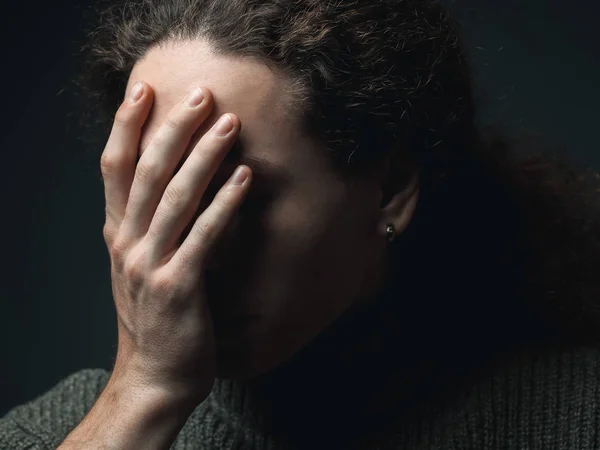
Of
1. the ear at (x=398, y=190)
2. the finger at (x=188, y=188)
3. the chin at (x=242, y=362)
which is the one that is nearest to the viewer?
the finger at (x=188, y=188)

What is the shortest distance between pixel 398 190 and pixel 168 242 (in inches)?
15.3

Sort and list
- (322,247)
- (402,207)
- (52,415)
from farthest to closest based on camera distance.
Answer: (52,415) → (402,207) → (322,247)

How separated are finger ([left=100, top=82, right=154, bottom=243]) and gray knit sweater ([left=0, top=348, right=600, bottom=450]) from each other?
0.38m

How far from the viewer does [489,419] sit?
1.57m

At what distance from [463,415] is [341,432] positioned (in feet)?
0.64

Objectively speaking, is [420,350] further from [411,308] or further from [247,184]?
[247,184]

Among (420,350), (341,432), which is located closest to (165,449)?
(341,432)

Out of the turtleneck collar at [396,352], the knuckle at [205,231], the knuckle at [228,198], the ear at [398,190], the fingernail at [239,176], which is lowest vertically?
the turtleneck collar at [396,352]

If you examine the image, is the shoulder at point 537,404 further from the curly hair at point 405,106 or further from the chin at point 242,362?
the chin at point 242,362

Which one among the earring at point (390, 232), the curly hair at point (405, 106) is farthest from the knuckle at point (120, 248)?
the earring at point (390, 232)

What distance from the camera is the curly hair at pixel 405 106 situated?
140cm

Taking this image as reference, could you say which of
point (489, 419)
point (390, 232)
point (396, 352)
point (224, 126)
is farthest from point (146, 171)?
point (489, 419)

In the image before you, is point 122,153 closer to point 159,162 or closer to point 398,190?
point 159,162

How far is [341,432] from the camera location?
1563mm
